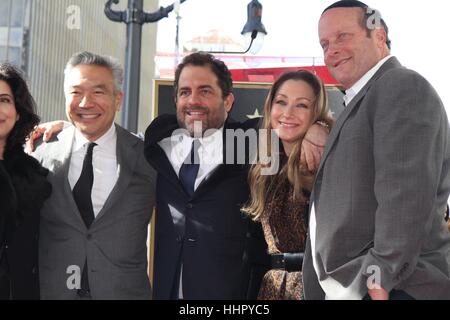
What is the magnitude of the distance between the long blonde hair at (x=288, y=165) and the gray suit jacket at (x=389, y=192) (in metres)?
0.65

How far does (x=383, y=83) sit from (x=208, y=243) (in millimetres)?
1552

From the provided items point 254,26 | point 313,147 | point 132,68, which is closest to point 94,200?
point 313,147

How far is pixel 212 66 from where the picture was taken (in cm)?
450

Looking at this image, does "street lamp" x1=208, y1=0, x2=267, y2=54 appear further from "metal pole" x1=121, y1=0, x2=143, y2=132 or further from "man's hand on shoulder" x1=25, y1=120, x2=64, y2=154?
"man's hand on shoulder" x1=25, y1=120, x2=64, y2=154

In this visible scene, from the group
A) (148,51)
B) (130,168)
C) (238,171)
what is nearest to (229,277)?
(238,171)

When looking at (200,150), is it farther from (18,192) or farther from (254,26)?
(254,26)

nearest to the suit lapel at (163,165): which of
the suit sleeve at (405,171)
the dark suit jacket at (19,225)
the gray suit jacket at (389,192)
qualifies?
the dark suit jacket at (19,225)

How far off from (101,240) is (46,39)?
142 ft

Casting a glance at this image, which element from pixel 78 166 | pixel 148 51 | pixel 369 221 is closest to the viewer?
pixel 369 221

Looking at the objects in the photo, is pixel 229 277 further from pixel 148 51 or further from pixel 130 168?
pixel 148 51

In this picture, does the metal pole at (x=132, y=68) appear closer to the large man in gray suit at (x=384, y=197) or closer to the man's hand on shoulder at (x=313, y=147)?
the man's hand on shoulder at (x=313, y=147)

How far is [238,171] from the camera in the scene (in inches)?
166

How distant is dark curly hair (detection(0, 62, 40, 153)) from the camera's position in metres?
4.23
